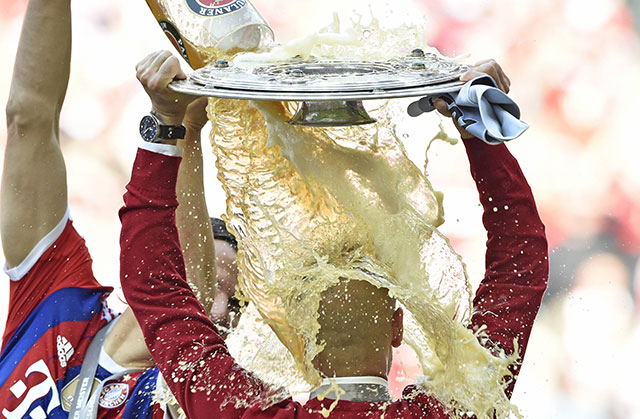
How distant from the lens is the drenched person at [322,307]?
1.89m

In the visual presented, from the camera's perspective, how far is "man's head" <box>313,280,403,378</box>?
1.86 metres

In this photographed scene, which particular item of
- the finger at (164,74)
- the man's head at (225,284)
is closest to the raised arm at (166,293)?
the finger at (164,74)

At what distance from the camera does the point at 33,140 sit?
106 inches

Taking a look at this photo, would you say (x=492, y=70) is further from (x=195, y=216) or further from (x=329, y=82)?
(x=195, y=216)

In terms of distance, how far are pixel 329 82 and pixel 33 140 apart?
123 centimetres

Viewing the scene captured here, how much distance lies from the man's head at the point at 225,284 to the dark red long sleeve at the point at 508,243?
3.71 ft

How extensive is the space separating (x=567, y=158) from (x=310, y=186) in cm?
442

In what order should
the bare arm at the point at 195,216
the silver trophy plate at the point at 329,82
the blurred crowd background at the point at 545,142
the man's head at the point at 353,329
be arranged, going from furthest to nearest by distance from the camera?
the blurred crowd background at the point at 545,142
the bare arm at the point at 195,216
the man's head at the point at 353,329
the silver trophy plate at the point at 329,82

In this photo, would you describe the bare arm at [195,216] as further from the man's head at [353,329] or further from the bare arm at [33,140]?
the man's head at [353,329]

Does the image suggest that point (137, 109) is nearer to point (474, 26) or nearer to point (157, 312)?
point (474, 26)

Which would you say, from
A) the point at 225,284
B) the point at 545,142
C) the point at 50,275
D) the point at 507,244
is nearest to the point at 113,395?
the point at 50,275

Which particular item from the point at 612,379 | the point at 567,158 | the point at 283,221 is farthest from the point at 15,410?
the point at 567,158

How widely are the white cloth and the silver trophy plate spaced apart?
1.5 inches

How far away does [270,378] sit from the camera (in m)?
2.09
